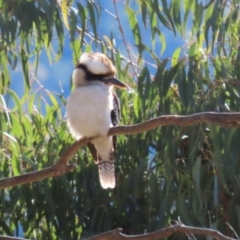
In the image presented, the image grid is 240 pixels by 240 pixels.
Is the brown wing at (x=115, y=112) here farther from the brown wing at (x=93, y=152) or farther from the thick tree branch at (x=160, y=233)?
the thick tree branch at (x=160, y=233)

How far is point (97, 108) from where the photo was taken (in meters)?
3.48

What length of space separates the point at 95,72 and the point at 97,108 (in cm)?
23

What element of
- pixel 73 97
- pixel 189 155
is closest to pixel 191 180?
pixel 189 155

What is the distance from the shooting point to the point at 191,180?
357 centimetres

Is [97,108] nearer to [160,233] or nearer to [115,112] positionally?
[115,112]

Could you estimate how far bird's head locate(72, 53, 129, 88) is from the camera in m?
3.62

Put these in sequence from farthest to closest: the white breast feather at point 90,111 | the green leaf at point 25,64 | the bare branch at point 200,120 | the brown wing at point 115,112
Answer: the green leaf at point 25,64 < the brown wing at point 115,112 < the white breast feather at point 90,111 < the bare branch at point 200,120

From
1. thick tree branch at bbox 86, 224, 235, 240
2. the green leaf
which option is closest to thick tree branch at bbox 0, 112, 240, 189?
thick tree branch at bbox 86, 224, 235, 240

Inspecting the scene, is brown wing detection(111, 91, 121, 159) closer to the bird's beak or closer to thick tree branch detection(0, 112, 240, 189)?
the bird's beak

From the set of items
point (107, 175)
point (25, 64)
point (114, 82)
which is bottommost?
point (107, 175)

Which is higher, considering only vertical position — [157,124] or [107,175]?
[157,124]

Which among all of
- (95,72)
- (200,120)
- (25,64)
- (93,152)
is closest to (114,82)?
(95,72)

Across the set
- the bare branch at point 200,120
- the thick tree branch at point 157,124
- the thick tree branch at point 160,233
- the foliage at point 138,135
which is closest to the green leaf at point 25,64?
the foliage at point 138,135

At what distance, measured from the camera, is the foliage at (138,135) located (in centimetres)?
358
